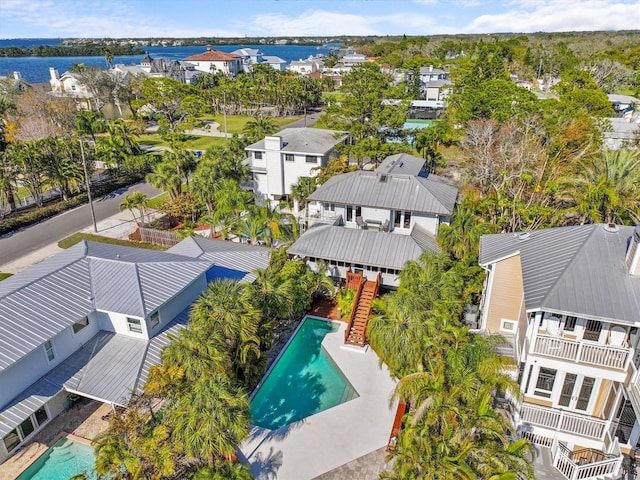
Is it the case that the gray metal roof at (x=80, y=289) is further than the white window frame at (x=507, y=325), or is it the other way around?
the white window frame at (x=507, y=325)

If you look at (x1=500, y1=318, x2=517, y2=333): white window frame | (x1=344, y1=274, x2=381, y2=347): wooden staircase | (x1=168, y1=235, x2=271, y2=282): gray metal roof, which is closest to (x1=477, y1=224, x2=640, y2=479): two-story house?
(x1=500, y1=318, x2=517, y2=333): white window frame

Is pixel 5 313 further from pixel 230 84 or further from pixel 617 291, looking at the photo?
pixel 230 84

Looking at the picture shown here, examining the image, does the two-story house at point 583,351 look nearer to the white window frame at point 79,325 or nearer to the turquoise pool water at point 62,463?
the turquoise pool water at point 62,463

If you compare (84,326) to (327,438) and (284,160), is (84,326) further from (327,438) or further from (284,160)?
(284,160)

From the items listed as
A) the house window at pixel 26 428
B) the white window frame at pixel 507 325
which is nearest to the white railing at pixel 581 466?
the white window frame at pixel 507 325

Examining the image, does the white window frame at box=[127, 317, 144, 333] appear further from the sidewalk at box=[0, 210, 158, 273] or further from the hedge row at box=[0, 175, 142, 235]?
the hedge row at box=[0, 175, 142, 235]

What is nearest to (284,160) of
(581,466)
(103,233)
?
(103,233)

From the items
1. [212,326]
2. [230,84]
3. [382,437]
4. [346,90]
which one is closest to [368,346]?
[382,437]
